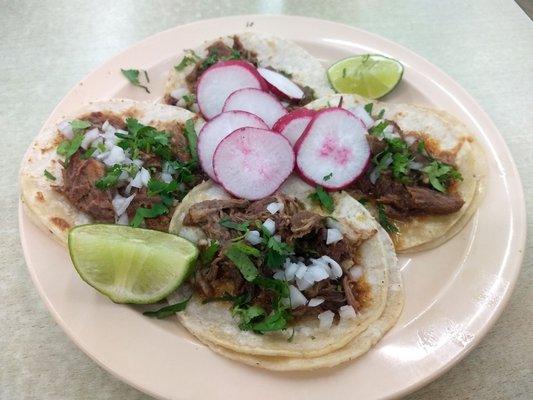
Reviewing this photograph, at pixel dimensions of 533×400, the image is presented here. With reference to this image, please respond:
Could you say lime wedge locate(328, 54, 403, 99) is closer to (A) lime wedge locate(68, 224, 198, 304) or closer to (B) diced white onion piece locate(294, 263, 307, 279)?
(B) diced white onion piece locate(294, 263, 307, 279)

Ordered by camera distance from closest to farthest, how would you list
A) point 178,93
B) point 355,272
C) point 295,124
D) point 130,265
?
1. point 130,265
2. point 355,272
3. point 295,124
4. point 178,93

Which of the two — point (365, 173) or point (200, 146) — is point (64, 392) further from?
point (365, 173)

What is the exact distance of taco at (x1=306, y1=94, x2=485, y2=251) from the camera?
2834mm

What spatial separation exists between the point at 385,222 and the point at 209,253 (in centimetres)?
109

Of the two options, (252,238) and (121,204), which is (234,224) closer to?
(252,238)

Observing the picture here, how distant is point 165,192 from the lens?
9.32 feet

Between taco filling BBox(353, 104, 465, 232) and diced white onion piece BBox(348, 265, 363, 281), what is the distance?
1.28ft

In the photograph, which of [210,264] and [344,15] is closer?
[210,264]

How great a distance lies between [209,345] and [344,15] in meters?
3.62

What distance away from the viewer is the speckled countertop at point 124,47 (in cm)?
258

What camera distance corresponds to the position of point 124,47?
4.34 m

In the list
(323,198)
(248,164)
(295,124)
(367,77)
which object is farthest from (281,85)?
(323,198)

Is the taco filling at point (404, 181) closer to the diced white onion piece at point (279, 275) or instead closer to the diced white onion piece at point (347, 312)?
the diced white onion piece at point (347, 312)

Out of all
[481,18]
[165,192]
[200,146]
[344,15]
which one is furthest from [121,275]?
[481,18]
